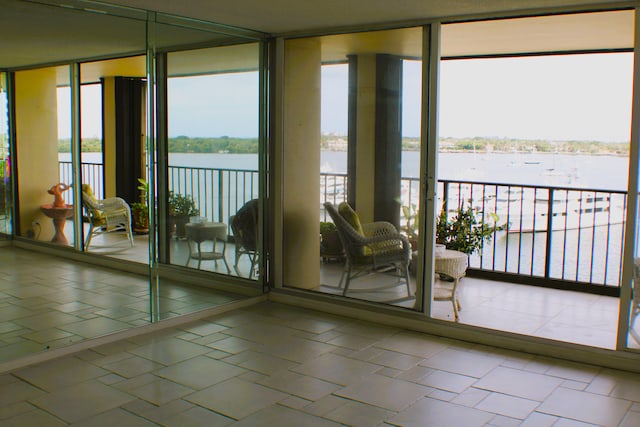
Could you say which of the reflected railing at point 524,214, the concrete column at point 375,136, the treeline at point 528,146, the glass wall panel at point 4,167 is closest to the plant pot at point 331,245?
the reflected railing at point 524,214

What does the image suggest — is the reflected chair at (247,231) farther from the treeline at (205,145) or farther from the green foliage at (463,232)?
the green foliage at (463,232)

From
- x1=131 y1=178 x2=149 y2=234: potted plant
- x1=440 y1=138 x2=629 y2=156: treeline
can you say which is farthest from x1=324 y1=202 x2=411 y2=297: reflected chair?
x1=440 y1=138 x2=629 y2=156: treeline

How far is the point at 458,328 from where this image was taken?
4230 millimetres

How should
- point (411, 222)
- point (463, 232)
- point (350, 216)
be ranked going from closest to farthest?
point (411, 222) → point (350, 216) → point (463, 232)

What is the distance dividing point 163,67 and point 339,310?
2.18m

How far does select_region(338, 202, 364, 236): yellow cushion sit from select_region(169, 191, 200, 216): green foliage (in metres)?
1.08

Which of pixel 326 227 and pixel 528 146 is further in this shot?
pixel 528 146

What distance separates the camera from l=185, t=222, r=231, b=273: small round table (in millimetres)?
4578

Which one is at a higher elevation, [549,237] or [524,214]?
[524,214]

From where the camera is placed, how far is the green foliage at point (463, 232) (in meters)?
5.54

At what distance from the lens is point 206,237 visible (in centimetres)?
470

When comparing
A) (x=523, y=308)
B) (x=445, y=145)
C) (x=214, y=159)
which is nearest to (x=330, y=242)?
(x=214, y=159)

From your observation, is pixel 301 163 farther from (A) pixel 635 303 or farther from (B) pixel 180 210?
(A) pixel 635 303

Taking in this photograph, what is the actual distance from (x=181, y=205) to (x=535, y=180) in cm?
389
